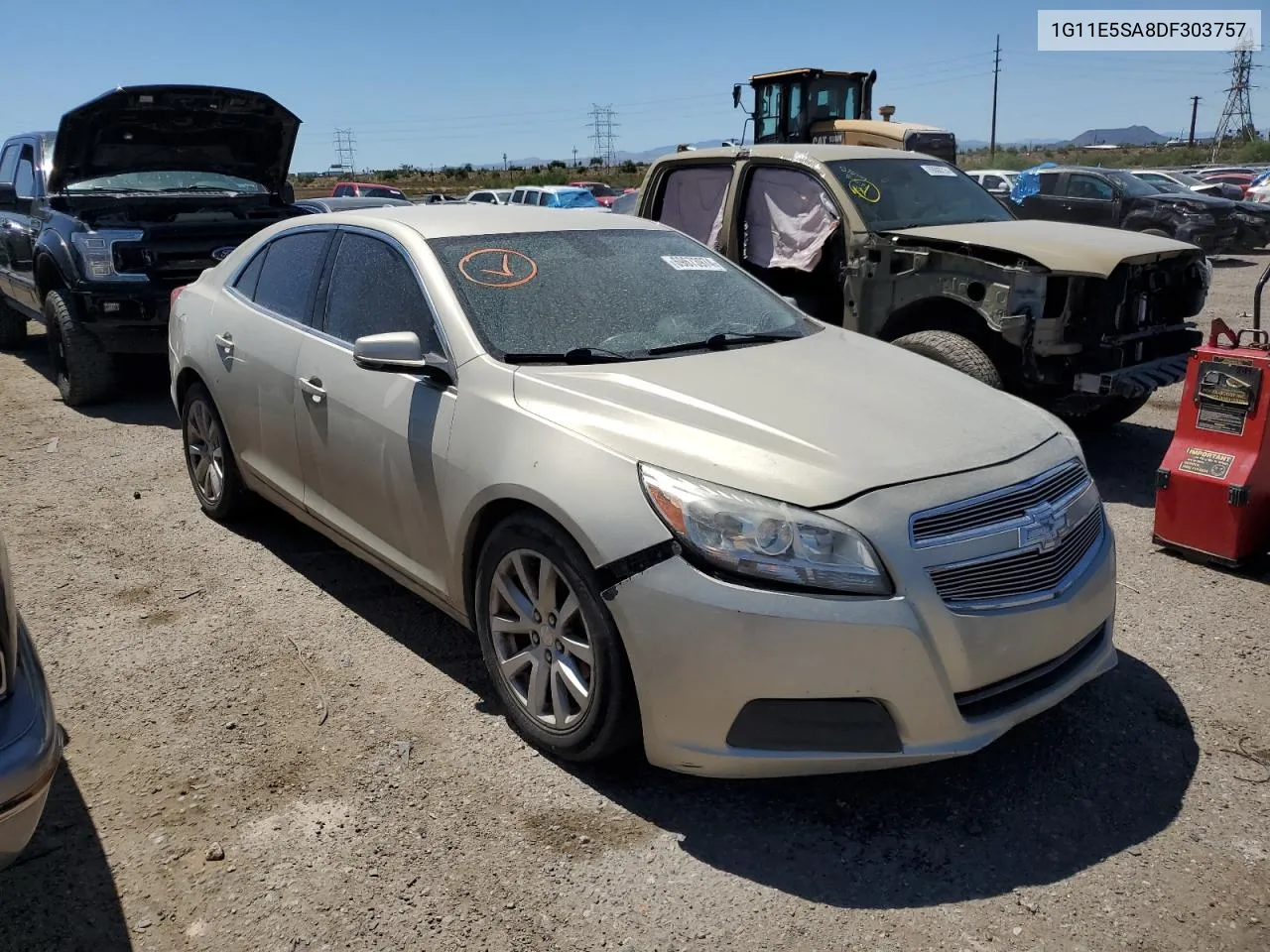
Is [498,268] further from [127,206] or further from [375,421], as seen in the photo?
[127,206]

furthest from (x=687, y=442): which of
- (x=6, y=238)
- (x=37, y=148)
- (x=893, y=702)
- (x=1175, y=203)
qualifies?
(x=1175, y=203)

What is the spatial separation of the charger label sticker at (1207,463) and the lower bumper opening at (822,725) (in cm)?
280

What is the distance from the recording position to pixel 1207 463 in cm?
467

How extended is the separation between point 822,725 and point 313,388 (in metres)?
2.44

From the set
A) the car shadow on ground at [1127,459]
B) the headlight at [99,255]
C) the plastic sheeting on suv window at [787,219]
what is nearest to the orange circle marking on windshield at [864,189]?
the plastic sheeting on suv window at [787,219]

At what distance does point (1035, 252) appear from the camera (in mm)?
5727

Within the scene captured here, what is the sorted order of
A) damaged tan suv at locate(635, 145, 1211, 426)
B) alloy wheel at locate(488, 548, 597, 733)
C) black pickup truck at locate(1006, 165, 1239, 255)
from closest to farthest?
alloy wheel at locate(488, 548, 597, 733)
damaged tan suv at locate(635, 145, 1211, 426)
black pickup truck at locate(1006, 165, 1239, 255)

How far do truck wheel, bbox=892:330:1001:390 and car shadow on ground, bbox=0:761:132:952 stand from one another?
4.53 m

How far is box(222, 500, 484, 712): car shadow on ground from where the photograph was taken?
3.89 metres

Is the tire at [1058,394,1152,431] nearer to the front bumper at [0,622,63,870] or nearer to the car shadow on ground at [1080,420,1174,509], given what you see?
the car shadow on ground at [1080,420,1174,509]

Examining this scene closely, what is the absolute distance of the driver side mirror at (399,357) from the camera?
133 inches

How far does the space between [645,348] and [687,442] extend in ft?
2.73

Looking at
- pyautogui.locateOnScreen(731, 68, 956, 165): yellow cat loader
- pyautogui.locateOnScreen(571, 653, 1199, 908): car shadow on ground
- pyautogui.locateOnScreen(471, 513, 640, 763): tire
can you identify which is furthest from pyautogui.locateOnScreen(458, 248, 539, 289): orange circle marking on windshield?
pyautogui.locateOnScreen(731, 68, 956, 165): yellow cat loader

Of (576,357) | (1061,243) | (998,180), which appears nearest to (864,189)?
(1061,243)
